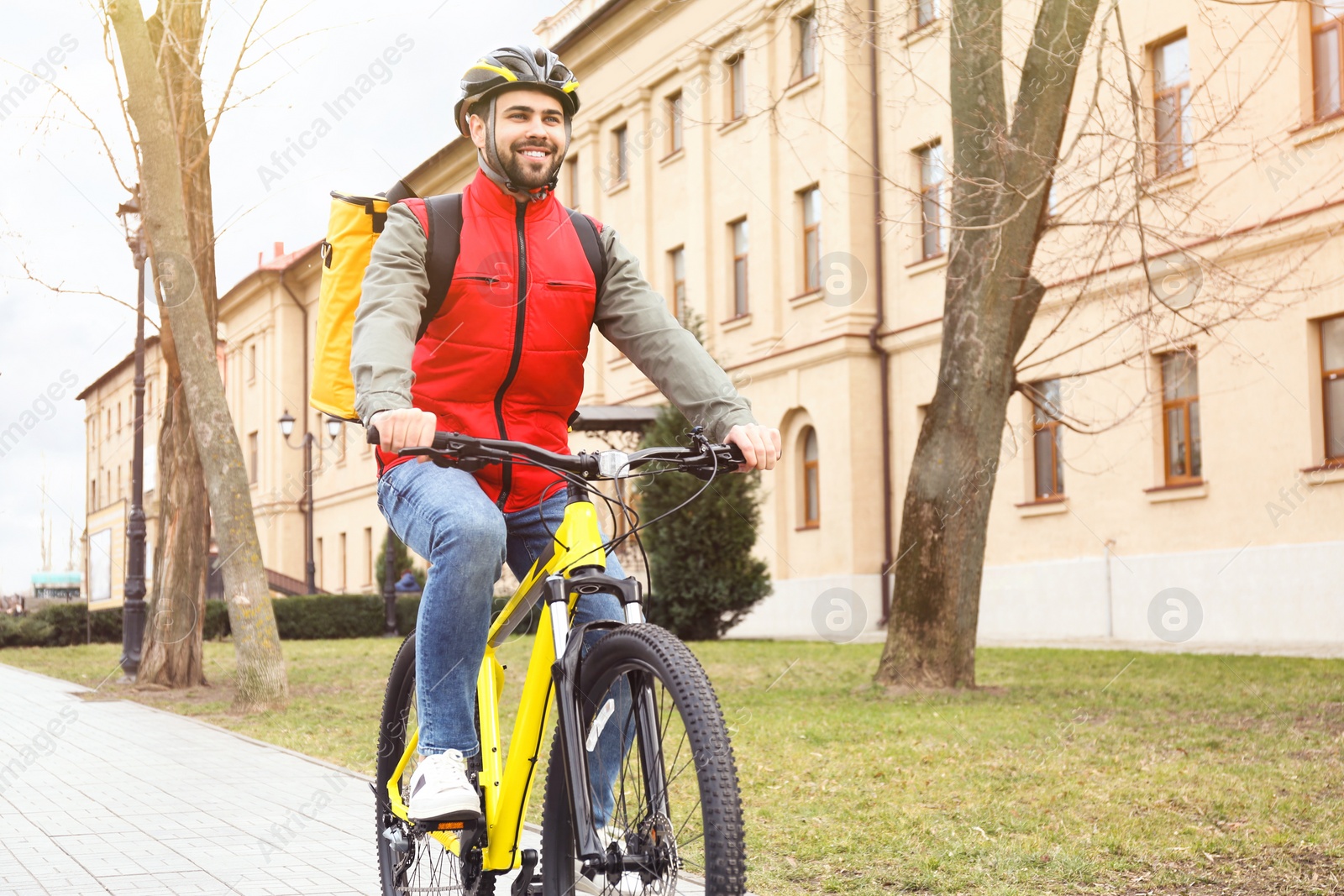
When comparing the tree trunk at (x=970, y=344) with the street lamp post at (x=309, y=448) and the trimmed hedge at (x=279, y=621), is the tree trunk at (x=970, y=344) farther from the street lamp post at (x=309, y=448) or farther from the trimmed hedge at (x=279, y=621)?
the trimmed hedge at (x=279, y=621)

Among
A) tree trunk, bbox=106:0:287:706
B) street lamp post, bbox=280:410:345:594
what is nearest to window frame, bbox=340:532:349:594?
street lamp post, bbox=280:410:345:594

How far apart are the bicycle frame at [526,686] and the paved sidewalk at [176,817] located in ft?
4.49

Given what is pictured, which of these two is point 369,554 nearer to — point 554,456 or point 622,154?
point 622,154

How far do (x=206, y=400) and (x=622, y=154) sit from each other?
23582 mm

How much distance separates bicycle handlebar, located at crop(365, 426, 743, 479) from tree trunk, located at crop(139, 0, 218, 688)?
472 inches

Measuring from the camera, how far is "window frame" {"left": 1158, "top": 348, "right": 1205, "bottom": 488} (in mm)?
20109

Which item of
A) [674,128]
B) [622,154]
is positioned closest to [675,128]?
[674,128]

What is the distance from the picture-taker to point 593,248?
375 cm

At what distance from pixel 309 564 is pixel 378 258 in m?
36.5

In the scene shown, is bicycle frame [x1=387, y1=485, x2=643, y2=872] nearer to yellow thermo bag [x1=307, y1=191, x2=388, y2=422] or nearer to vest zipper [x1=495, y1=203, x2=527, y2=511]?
vest zipper [x1=495, y1=203, x2=527, y2=511]

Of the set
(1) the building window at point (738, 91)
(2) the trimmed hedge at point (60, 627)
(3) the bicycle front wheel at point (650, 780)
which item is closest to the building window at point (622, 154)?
(1) the building window at point (738, 91)

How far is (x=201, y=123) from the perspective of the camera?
48.6 ft

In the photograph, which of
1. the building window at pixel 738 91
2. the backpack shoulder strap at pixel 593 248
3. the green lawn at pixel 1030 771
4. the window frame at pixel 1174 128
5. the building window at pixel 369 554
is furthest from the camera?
the building window at pixel 369 554

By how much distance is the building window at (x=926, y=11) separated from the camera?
1205 cm
